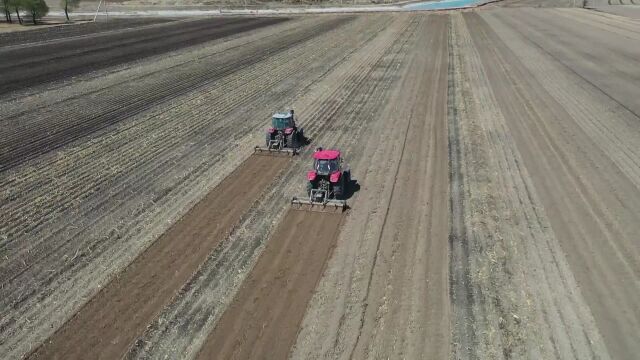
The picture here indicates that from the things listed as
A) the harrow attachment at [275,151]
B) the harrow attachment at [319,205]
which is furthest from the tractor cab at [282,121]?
the harrow attachment at [319,205]

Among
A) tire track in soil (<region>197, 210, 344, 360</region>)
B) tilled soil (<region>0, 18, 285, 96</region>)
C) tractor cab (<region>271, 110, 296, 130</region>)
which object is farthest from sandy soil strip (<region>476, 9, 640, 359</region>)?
tilled soil (<region>0, 18, 285, 96</region>)

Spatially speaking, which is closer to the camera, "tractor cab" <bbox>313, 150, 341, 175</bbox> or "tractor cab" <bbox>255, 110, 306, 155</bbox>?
"tractor cab" <bbox>313, 150, 341, 175</bbox>

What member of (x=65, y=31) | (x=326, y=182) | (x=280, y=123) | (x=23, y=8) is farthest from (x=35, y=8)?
(x=326, y=182)

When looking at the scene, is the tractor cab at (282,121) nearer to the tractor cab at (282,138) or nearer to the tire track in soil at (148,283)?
the tractor cab at (282,138)

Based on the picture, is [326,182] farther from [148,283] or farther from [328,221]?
[148,283]

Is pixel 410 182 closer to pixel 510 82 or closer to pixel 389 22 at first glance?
pixel 510 82

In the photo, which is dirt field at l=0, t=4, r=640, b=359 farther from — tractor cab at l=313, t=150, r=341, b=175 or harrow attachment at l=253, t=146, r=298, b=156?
tractor cab at l=313, t=150, r=341, b=175
